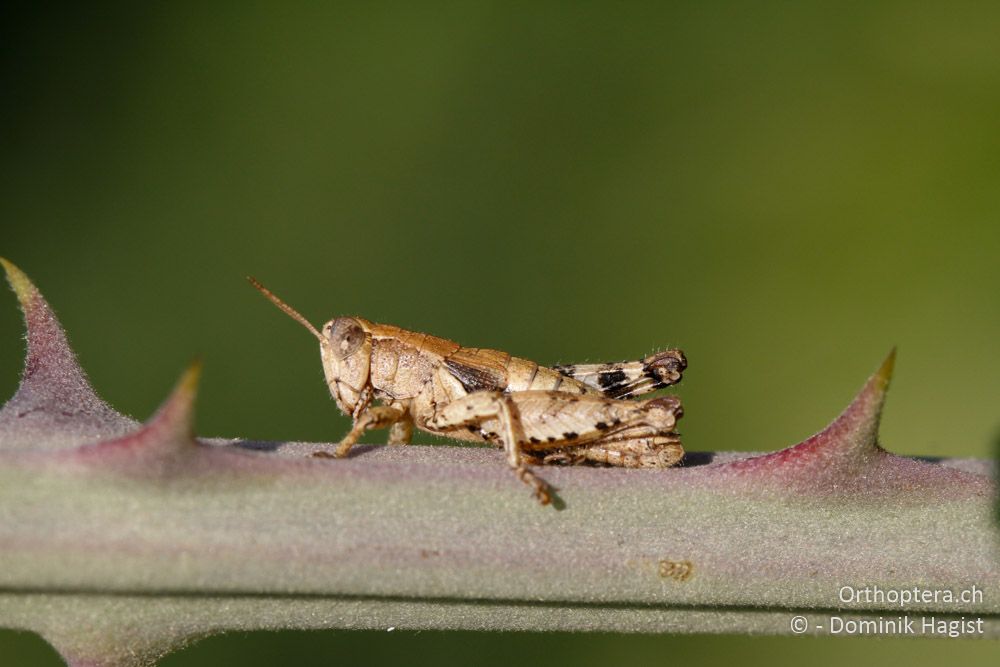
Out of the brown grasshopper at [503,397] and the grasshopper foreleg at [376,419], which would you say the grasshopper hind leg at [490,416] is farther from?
the grasshopper foreleg at [376,419]

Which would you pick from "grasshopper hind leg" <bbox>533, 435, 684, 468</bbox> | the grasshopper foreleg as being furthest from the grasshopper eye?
"grasshopper hind leg" <bbox>533, 435, 684, 468</bbox>

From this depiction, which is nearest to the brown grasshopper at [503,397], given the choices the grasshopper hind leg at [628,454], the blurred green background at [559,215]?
the grasshopper hind leg at [628,454]

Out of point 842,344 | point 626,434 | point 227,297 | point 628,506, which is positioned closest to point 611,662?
point 842,344

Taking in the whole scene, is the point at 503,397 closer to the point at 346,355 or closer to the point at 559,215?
the point at 346,355

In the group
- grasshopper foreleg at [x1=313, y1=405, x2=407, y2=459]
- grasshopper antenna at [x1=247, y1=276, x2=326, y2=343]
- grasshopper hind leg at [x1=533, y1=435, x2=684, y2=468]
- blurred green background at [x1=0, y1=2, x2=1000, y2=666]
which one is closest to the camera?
grasshopper foreleg at [x1=313, y1=405, x2=407, y2=459]

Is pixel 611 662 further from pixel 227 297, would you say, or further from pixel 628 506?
pixel 628 506

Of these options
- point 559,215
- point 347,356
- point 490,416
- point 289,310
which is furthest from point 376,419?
point 559,215

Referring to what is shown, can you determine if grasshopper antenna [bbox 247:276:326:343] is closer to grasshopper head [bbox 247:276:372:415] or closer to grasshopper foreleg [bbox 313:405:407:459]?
grasshopper head [bbox 247:276:372:415]
